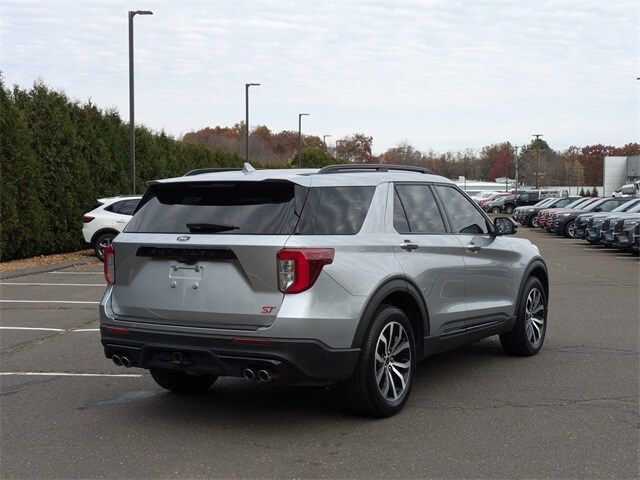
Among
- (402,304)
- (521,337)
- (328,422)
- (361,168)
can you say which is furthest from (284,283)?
(521,337)

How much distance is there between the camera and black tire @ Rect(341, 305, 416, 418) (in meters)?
5.90

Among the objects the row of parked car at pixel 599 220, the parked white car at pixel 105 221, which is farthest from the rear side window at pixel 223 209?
the row of parked car at pixel 599 220

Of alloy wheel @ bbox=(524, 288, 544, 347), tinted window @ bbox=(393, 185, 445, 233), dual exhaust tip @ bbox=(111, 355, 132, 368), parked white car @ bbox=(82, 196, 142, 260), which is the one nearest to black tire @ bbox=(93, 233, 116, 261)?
parked white car @ bbox=(82, 196, 142, 260)

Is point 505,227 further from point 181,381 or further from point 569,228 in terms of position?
point 569,228

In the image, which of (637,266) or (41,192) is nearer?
(637,266)

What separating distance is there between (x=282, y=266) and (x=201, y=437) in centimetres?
126

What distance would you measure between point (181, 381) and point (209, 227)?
1.68 meters

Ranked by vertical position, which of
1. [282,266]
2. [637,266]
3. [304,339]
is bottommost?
[637,266]

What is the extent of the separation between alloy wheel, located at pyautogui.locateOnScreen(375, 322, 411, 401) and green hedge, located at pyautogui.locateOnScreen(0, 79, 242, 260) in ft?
51.4

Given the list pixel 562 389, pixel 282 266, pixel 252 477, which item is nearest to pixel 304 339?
pixel 282 266

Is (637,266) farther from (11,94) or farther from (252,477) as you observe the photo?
(252,477)

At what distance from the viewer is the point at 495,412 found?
251 inches

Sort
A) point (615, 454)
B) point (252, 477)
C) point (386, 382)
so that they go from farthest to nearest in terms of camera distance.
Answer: point (386, 382) < point (615, 454) < point (252, 477)

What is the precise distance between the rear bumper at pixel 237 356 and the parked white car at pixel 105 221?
15.9 meters
